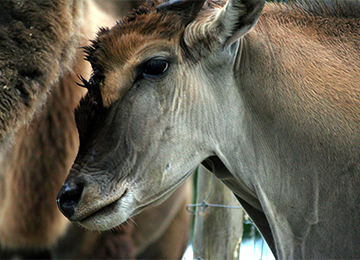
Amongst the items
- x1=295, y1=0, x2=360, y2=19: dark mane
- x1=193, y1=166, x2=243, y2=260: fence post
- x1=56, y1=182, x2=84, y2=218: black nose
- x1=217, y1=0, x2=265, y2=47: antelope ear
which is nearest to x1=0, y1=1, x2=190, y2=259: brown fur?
x1=193, y1=166, x2=243, y2=260: fence post

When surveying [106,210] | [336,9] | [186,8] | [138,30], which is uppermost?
[336,9]

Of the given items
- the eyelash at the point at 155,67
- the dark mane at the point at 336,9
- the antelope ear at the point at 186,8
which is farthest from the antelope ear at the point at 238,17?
the dark mane at the point at 336,9

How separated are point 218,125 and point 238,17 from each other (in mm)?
487

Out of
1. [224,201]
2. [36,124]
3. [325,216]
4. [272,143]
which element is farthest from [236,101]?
[36,124]

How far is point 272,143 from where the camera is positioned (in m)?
1.96

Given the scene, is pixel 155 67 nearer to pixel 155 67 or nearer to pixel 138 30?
pixel 155 67

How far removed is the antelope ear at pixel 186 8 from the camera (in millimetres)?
1918

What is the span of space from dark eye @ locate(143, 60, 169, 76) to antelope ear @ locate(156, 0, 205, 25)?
22 centimetres

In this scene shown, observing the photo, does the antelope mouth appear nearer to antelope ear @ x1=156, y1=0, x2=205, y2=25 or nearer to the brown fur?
antelope ear @ x1=156, y1=0, x2=205, y2=25

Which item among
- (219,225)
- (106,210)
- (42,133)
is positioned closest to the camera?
(106,210)

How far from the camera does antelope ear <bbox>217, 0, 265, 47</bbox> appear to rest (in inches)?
68.9

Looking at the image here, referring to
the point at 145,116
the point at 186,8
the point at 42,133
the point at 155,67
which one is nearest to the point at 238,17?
the point at 186,8

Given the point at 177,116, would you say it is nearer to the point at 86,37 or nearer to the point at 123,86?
the point at 123,86

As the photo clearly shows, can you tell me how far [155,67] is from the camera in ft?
6.21
